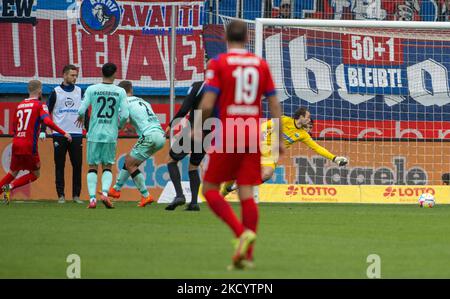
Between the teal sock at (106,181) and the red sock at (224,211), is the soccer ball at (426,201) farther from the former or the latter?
the red sock at (224,211)

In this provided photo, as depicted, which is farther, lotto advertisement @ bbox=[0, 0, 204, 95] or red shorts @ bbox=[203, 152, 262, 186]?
lotto advertisement @ bbox=[0, 0, 204, 95]

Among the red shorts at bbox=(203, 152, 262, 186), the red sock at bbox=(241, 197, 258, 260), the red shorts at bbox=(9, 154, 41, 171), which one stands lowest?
the red shorts at bbox=(9, 154, 41, 171)

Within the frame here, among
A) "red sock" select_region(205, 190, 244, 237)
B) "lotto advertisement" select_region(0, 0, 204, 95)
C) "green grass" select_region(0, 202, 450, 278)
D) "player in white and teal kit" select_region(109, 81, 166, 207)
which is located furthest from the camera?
"lotto advertisement" select_region(0, 0, 204, 95)

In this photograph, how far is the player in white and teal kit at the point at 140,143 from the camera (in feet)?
52.0

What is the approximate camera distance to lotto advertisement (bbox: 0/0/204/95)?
74.1ft

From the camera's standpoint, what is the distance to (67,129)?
17.7 meters

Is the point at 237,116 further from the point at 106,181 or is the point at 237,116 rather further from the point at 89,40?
the point at 89,40

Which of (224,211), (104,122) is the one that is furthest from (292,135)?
(224,211)

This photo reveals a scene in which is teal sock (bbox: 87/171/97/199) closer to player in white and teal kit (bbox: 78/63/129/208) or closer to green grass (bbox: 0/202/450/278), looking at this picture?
player in white and teal kit (bbox: 78/63/129/208)

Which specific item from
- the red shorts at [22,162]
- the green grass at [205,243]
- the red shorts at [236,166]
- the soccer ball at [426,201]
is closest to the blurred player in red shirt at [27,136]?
the red shorts at [22,162]

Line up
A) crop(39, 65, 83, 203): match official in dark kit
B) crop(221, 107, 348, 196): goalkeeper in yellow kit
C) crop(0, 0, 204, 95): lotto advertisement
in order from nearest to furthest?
crop(221, 107, 348, 196): goalkeeper in yellow kit < crop(39, 65, 83, 203): match official in dark kit < crop(0, 0, 204, 95): lotto advertisement

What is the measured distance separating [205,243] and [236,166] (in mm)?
1667

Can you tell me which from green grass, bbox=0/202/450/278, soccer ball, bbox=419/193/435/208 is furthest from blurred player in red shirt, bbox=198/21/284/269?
soccer ball, bbox=419/193/435/208

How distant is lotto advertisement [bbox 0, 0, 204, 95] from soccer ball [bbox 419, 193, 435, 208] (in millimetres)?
6693
